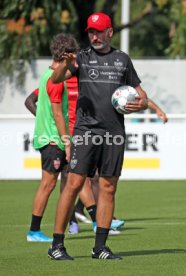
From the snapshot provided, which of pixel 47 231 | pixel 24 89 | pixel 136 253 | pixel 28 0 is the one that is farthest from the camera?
pixel 28 0

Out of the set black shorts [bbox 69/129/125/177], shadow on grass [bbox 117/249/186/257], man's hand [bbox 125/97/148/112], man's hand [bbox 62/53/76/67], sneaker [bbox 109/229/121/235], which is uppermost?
man's hand [bbox 62/53/76/67]

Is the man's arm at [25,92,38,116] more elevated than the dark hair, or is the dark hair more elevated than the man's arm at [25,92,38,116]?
the dark hair

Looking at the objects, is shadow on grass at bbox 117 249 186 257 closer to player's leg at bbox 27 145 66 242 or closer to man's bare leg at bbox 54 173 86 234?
man's bare leg at bbox 54 173 86 234

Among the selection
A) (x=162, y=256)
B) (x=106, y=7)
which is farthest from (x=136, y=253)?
(x=106, y=7)

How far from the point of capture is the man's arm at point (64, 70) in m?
9.16

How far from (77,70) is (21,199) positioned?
7488 mm

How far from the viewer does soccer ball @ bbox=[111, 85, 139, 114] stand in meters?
9.32

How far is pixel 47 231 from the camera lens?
12203 mm

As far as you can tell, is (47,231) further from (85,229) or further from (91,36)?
(91,36)

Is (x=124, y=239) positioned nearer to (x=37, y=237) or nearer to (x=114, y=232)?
(x=114, y=232)

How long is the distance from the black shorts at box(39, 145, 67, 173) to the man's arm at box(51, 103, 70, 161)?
0.36 m

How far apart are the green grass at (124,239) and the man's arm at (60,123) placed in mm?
1052

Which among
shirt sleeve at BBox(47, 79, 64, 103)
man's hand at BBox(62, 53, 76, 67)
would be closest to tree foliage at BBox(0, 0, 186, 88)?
shirt sleeve at BBox(47, 79, 64, 103)

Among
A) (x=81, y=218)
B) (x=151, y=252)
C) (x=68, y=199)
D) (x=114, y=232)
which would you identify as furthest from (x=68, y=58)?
(x=81, y=218)
